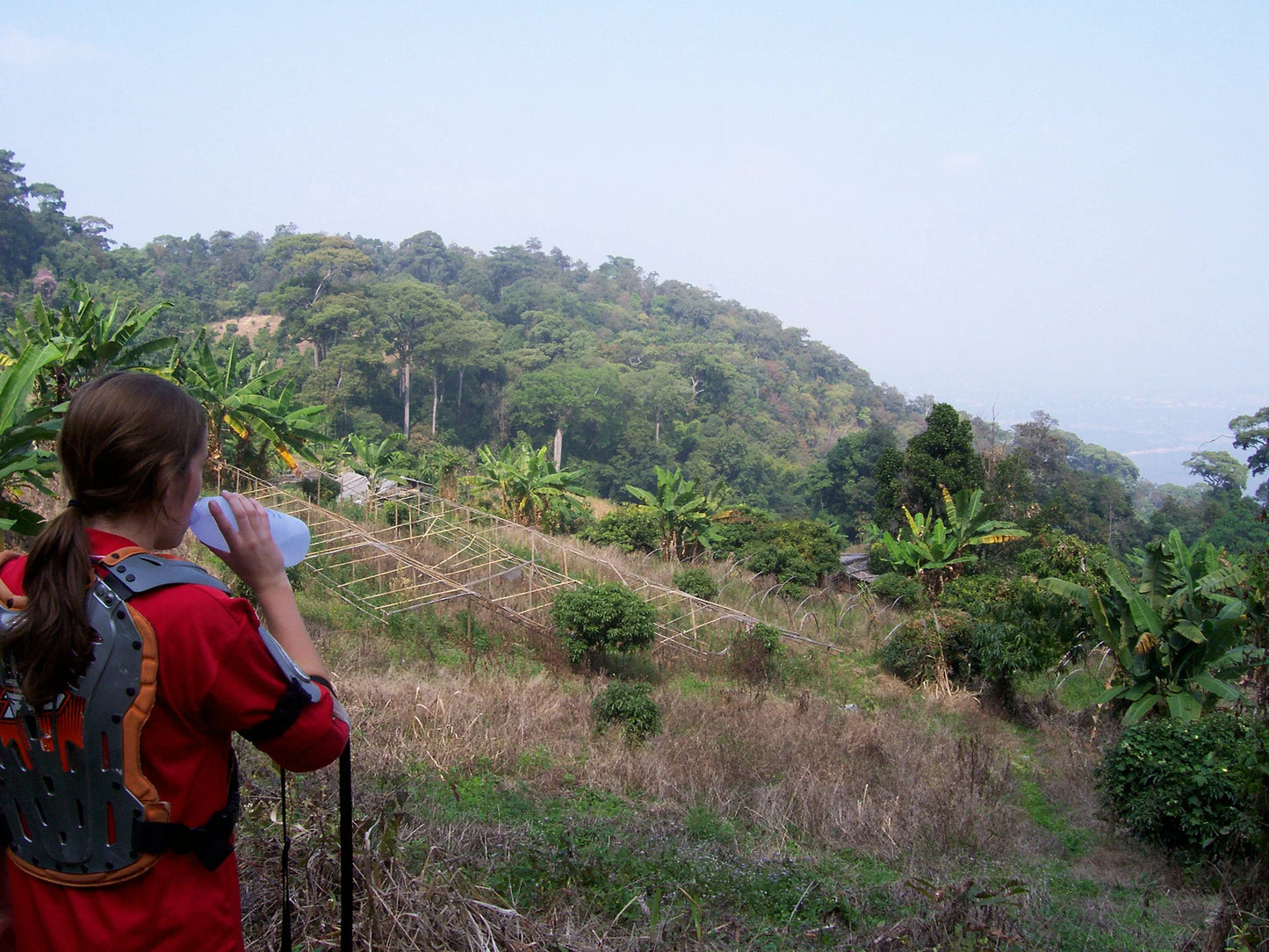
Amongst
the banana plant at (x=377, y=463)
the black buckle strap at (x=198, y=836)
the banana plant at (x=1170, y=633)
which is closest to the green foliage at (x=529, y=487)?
the banana plant at (x=377, y=463)

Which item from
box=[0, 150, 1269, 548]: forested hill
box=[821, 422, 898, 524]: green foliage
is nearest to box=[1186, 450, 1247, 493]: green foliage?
box=[0, 150, 1269, 548]: forested hill

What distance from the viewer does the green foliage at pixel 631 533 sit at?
16656mm

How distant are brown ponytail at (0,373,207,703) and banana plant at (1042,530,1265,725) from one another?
25.6 feet

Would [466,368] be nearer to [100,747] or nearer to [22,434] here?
[22,434]

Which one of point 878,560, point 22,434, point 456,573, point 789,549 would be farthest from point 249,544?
point 878,560

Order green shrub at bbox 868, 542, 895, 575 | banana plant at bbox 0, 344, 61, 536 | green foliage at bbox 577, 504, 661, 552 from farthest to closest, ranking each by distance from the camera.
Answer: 1. green foliage at bbox 577, 504, 661, 552
2. green shrub at bbox 868, 542, 895, 575
3. banana plant at bbox 0, 344, 61, 536

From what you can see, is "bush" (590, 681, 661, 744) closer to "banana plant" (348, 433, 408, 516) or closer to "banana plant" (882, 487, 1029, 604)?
"banana plant" (882, 487, 1029, 604)

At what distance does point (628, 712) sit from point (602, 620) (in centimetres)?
203

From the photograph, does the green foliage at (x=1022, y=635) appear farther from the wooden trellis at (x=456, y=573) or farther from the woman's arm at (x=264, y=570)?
the woman's arm at (x=264, y=570)

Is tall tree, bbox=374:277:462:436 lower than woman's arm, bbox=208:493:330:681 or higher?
higher

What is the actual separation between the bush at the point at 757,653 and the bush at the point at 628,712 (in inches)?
122

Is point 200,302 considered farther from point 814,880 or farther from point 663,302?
point 814,880

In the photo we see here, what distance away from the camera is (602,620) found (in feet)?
29.4

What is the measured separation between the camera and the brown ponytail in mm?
1049
